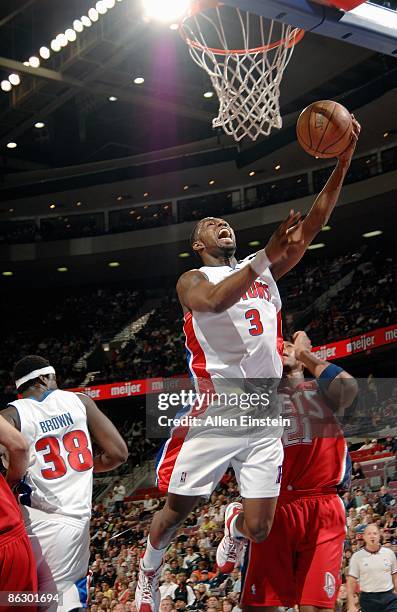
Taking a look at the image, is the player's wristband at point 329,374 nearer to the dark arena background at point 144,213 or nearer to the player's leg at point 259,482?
the player's leg at point 259,482

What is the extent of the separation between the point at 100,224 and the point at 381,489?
16606mm

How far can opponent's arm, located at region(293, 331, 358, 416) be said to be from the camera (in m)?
4.23

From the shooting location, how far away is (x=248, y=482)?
4.11 m

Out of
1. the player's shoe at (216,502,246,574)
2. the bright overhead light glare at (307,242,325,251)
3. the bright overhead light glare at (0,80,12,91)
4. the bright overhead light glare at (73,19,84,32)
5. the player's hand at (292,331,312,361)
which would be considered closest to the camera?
the player's hand at (292,331,312,361)

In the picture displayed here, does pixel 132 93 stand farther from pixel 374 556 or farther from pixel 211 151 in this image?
pixel 374 556

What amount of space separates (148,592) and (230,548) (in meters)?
0.54

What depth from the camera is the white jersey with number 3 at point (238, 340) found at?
425 cm

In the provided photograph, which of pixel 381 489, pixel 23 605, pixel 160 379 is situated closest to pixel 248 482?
pixel 23 605

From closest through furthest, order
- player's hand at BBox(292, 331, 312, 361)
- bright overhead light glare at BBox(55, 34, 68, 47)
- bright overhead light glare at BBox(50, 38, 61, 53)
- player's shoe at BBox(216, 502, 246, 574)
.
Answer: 1. player's hand at BBox(292, 331, 312, 361)
2. player's shoe at BBox(216, 502, 246, 574)
3. bright overhead light glare at BBox(55, 34, 68, 47)
4. bright overhead light glare at BBox(50, 38, 61, 53)

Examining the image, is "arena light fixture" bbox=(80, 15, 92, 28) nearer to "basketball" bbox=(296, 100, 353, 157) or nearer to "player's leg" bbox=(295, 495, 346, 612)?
"basketball" bbox=(296, 100, 353, 157)

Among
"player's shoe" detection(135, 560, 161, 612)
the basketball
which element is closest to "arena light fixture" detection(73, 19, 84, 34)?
the basketball

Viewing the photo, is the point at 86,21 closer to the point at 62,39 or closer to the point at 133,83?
the point at 62,39

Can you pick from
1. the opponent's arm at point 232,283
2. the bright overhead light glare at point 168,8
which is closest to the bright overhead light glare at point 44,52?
the bright overhead light glare at point 168,8

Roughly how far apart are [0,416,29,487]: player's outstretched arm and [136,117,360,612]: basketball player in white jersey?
890 mm
